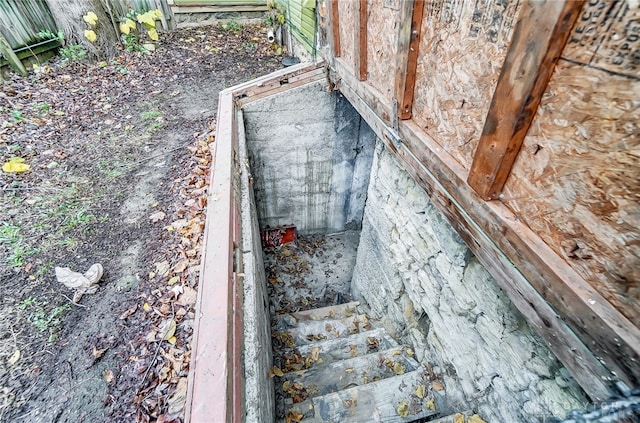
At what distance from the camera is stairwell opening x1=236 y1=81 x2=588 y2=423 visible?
2236mm

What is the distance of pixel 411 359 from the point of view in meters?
3.59

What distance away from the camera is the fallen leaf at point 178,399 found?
73.3 inches

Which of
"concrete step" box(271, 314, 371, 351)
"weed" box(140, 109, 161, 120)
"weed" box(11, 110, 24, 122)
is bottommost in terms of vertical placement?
"concrete step" box(271, 314, 371, 351)

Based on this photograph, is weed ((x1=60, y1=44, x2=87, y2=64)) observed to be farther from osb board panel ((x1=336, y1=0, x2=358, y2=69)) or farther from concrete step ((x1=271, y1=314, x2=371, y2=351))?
concrete step ((x1=271, y1=314, x2=371, y2=351))

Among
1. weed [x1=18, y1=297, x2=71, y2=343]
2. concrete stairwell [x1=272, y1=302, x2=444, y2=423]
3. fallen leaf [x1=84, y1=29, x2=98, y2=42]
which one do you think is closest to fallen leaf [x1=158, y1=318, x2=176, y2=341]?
weed [x1=18, y1=297, x2=71, y2=343]

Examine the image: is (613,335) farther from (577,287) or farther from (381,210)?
(381,210)

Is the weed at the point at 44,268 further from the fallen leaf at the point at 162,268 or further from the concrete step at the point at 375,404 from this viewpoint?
the concrete step at the point at 375,404

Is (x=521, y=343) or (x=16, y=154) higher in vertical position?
(x=16, y=154)

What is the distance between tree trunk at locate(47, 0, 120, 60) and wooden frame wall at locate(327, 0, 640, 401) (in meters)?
7.34

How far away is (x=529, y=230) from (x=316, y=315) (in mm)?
3900

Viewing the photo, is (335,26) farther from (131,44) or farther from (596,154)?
(131,44)

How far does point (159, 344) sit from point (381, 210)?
2.84 meters

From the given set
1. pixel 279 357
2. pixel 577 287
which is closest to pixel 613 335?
pixel 577 287

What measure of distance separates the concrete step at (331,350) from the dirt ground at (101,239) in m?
1.97
